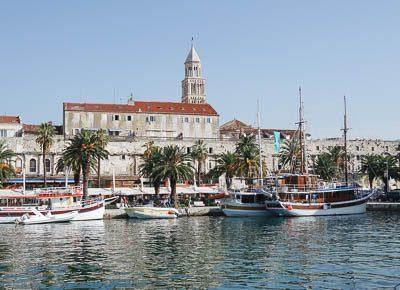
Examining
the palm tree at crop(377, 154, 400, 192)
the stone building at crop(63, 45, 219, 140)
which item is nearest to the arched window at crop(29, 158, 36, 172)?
the stone building at crop(63, 45, 219, 140)

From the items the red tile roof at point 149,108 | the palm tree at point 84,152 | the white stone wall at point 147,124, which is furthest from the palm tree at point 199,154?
the palm tree at point 84,152

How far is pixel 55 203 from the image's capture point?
70375 mm

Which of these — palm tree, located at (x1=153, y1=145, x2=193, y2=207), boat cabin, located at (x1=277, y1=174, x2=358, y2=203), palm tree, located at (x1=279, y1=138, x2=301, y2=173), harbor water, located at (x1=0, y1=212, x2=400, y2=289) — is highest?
palm tree, located at (x1=279, y1=138, x2=301, y2=173)

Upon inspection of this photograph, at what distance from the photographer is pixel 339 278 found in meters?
28.7

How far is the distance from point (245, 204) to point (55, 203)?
75.1ft

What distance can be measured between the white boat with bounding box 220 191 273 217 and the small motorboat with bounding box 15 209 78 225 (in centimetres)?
1844

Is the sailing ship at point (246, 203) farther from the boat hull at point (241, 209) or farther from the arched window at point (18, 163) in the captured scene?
the arched window at point (18, 163)

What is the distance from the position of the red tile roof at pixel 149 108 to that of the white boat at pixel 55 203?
33.2 meters

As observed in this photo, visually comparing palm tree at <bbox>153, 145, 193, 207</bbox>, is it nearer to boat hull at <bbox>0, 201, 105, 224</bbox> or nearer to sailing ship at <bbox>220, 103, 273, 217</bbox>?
sailing ship at <bbox>220, 103, 273, 217</bbox>

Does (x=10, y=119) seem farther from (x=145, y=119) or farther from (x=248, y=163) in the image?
(x=248, y=163)

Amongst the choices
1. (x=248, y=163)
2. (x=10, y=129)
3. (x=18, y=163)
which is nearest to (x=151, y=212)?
(x=248, y=163)

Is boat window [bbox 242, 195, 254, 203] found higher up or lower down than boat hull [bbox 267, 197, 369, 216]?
higher up

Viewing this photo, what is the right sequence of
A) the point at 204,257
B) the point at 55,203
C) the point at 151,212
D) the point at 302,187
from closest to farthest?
the point at 204,257
the point at 55,203
the point at 151,212
the point at 302,187

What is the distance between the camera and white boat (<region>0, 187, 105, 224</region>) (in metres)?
68.9
